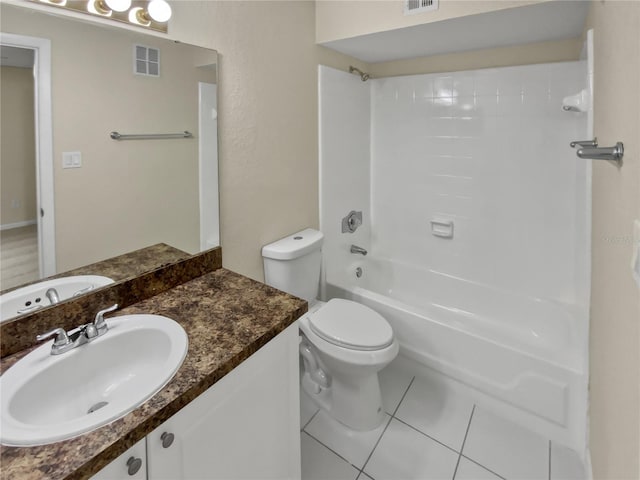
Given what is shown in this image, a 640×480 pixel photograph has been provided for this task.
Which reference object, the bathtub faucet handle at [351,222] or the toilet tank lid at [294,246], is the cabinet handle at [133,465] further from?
the bathtub faucet handle at [351,222]

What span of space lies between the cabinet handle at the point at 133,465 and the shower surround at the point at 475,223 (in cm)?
160

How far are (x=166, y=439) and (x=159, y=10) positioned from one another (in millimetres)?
1405

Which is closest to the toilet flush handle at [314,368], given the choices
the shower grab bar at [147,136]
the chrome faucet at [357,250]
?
the chrome faucet at [357,250]

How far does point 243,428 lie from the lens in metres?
1.06

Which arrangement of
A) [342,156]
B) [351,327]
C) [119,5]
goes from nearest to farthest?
[119,5] < [351,327] < [342,156]

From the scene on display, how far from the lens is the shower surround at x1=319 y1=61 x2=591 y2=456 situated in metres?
1.84

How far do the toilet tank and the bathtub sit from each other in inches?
13.3

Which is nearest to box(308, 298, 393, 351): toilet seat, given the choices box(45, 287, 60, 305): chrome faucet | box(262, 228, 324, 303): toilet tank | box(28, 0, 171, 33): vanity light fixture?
box(262, 228, 324, 303): toilet tank

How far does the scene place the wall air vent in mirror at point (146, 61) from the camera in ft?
4.15

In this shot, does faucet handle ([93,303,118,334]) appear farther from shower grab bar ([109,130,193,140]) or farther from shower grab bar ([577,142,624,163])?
shower grab bar ([577,142,624,163])

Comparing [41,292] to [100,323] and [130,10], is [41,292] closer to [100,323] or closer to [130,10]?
[100,323]

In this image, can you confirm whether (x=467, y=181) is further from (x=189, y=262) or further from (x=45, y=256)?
(x=45, y=256)

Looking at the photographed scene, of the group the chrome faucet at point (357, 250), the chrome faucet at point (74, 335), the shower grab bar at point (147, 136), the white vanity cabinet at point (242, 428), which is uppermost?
the shower grab bar at point (147, 136)

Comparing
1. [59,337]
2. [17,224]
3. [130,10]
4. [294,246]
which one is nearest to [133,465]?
[59,337]
